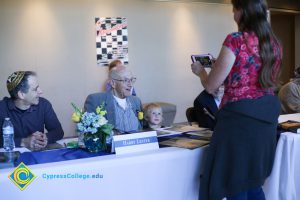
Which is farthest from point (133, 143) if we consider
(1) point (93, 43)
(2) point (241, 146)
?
(1) point (93, 43)

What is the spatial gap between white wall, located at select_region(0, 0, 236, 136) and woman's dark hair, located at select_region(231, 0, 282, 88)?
3897 mm

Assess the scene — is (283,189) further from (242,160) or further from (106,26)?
(106,26)

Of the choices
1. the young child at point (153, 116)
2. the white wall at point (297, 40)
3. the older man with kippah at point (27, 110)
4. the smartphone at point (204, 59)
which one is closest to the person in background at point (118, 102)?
the young child at point (153, 116)

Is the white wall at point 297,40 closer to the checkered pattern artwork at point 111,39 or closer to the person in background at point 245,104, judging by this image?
the checkered pattern artwork at point 111,39

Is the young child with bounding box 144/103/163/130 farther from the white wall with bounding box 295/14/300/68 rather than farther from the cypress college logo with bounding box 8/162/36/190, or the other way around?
the white wall with bounding box 295/14/300/68

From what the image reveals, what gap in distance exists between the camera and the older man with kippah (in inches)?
95.0

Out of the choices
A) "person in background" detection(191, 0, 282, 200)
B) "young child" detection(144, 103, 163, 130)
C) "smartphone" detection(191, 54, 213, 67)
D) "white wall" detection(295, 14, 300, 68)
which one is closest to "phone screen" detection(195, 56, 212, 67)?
"smartphone" detection(191, 54, 213, 67)

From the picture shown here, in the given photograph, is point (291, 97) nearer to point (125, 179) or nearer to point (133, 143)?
point (133, 143)

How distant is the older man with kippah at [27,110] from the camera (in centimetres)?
241

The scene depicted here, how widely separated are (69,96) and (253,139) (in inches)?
158

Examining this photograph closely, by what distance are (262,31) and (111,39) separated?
4.13 meters

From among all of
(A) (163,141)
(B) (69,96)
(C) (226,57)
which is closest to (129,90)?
(A) (163,141)

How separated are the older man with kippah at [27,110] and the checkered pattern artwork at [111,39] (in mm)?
3047

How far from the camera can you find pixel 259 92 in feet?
5.87
